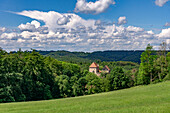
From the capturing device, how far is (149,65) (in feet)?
194

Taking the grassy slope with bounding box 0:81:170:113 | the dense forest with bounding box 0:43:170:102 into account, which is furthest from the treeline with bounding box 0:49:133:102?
the grassy slope with bounding box 0:81:170:113

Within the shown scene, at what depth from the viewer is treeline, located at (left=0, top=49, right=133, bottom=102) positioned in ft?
146

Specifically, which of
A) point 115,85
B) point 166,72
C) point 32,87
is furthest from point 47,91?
point 166,72

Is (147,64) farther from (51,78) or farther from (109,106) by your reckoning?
(109,106)

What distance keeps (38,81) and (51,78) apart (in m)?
8.92

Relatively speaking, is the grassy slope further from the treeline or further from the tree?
the tree

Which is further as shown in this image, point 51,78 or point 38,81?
point 51,78

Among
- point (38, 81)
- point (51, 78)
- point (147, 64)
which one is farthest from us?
point (51, 78)

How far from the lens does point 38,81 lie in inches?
2047

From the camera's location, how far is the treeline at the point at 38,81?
44553 millimetres

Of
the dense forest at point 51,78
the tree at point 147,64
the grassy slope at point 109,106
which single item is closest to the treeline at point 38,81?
the dense forest at point 51,78

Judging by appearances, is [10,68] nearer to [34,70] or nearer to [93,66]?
[34,70]

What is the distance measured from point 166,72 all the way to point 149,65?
8.55 m

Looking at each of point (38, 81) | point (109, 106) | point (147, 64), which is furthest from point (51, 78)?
point (109, 106)
